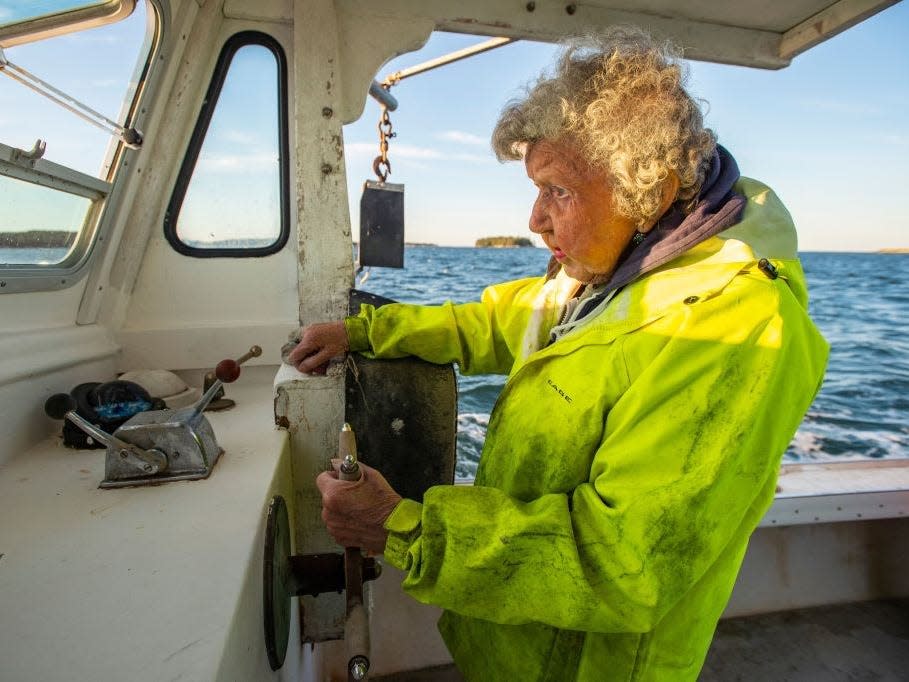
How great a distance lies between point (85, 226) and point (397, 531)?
1902 mm

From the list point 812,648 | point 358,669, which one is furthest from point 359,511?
point 812,648

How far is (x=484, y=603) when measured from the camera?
980 mm

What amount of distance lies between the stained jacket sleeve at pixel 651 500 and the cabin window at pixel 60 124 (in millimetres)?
1592

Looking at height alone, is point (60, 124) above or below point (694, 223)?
above

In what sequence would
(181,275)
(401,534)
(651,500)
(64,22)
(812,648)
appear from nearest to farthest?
(651,500)
(401,534)
(64,22)
(181,275)
(812,648)

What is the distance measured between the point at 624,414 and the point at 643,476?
11cm

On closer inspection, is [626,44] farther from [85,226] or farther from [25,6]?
[85,226]

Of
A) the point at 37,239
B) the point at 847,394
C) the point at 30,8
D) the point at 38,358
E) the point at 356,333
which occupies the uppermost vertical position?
the point at 30,8

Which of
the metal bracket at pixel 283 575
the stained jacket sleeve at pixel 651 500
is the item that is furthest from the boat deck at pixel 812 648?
the stained jacket sleeve at pixel 651 500

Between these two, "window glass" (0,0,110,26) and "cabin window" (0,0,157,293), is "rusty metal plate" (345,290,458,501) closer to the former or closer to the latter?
"cabin window" (0,0,157,293)

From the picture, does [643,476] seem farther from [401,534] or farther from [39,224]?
[39,224]

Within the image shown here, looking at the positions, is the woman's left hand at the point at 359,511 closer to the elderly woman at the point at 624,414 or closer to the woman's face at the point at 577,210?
the elderly woman at the point at 624,414

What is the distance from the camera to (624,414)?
95cm

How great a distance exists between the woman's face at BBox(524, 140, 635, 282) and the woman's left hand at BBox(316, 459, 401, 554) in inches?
26.7
